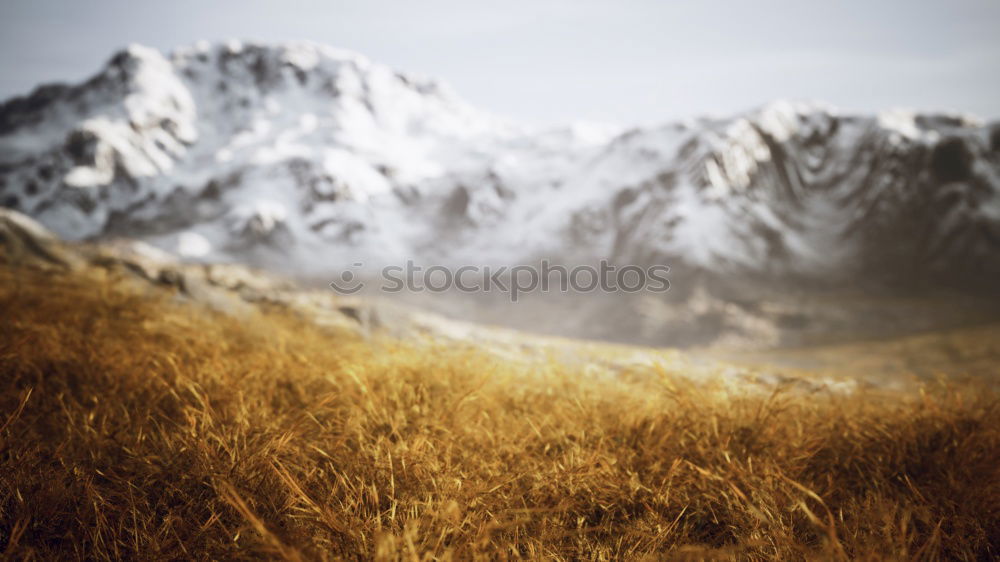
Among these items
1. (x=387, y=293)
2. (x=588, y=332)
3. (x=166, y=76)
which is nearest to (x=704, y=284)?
(x=588, y=332)

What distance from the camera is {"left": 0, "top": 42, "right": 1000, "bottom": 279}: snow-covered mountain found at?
33750mm

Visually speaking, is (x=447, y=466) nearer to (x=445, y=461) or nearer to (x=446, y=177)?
(x=445, y=461)

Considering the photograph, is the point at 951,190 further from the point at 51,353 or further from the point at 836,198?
the point at 51,353

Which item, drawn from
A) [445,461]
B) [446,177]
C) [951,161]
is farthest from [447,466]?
[446,177]

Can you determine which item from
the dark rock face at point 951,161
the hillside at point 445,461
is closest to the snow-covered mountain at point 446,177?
the dark rock face at point 951,161

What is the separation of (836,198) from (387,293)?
137 ft

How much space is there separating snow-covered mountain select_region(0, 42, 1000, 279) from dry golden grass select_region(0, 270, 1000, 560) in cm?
3474

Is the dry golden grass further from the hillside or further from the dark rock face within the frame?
the dark rock face

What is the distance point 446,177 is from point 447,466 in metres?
59.8

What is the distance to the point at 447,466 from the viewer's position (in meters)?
1.20

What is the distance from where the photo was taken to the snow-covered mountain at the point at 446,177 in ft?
111

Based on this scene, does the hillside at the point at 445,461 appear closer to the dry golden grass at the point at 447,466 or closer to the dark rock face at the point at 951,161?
the dry golden grass at the point at 447,466

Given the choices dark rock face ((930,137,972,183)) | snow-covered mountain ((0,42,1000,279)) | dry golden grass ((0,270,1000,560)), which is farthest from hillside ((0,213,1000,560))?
dark rock face ((930,137,972,183))

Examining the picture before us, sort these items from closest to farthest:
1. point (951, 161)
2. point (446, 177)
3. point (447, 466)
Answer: point (447, 466)
point (951, 161)
point (446, 177)
